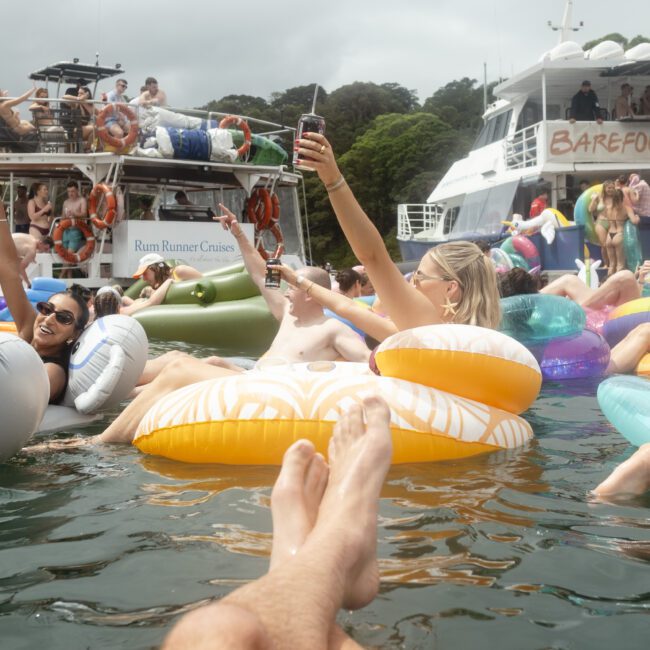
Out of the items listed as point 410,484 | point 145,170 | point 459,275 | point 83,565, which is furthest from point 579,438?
point 145,170

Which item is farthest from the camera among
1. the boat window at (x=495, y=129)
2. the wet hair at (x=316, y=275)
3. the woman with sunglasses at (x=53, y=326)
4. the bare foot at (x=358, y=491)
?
the boat window at (x=495, y=129)

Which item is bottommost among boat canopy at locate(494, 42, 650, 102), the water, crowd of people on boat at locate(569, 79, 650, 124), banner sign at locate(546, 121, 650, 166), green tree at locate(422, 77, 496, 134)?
the water

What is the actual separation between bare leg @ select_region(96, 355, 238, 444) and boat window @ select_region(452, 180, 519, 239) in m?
12.2

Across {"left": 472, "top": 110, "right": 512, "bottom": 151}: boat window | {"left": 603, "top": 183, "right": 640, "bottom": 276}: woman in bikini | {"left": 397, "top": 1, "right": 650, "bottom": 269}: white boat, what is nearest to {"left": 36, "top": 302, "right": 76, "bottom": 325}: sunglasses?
{"left": 603, "top": 183, "right": 640, "bottom": 276}: woman in bikini

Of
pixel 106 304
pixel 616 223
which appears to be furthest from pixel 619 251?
pixel 106 304

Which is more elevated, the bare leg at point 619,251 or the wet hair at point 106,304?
the bare leg at point 619,251

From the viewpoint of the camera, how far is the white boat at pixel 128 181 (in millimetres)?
14625

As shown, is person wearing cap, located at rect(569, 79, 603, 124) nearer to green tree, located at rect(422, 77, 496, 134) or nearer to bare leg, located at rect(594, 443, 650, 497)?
bare leg, located at rect(594, 443, 650, 497)

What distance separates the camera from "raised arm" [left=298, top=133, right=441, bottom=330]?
3029 millimetres

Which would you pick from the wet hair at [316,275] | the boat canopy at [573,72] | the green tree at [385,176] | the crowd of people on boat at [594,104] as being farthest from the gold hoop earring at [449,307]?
the green tree at [385,176]

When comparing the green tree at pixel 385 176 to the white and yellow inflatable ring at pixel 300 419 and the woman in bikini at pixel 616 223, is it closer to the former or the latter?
the woman in bikini at pixel 616 223

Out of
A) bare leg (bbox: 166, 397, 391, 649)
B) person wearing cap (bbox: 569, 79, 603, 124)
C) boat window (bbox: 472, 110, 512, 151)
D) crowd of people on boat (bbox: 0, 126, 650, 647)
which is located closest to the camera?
bare leg (bbox: 166, 397, 391, 649)

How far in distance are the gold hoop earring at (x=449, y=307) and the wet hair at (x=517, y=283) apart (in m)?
2.86

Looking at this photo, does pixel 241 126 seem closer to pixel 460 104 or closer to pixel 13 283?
pixel 13 283
